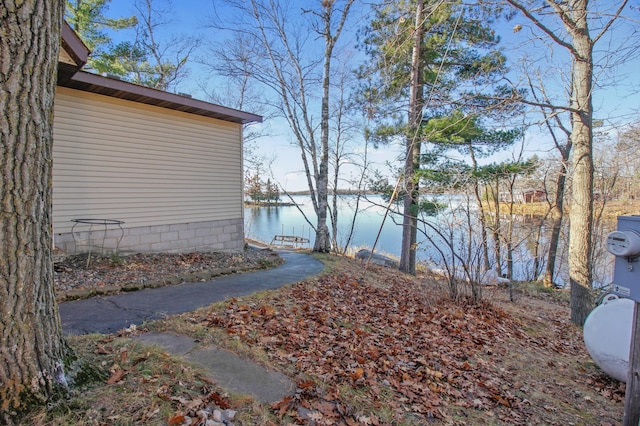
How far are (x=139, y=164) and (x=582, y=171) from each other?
787 cm

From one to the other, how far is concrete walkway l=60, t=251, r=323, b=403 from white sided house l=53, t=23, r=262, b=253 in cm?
205

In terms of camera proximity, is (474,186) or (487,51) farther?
(487,51)

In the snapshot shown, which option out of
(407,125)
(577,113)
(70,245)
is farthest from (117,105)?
(577,113)

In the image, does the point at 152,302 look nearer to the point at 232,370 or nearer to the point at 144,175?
the point at 232,370

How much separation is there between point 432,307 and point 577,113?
12.5 feet

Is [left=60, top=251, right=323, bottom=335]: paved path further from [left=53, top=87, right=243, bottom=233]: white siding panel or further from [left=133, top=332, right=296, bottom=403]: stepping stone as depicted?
[left=53, top=87, right=243, bottom=233]: white siding panel

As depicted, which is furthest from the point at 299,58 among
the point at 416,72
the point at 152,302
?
the point at 152,302

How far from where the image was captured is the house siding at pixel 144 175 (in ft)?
17.7

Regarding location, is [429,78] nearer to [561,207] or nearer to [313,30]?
[313,30]

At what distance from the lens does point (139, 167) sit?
6.30 m

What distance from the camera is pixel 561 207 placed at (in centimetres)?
1099

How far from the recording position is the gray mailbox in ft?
7.02

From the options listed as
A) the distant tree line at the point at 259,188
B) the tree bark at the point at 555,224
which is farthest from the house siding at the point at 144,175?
the tree bark at the point at 555,224

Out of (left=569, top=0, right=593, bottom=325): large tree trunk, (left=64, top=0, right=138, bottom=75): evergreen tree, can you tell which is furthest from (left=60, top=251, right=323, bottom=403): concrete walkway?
(left=64, top=0, right=138, bottom=75): evergreen tree
